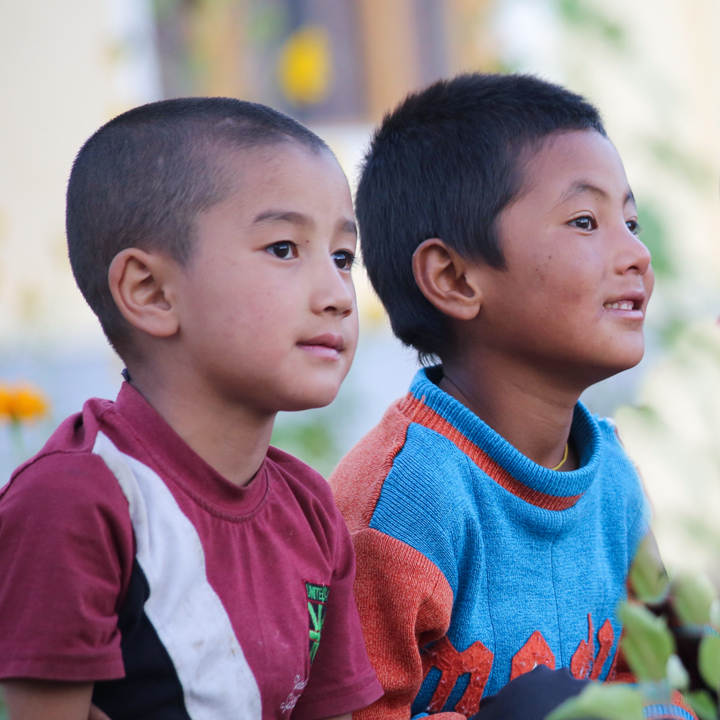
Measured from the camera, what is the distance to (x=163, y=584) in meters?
1.05

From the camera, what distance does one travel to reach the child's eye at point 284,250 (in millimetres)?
1150

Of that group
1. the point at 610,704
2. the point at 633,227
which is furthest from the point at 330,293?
the point at 610,704

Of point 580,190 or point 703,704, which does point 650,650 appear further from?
point 580,190

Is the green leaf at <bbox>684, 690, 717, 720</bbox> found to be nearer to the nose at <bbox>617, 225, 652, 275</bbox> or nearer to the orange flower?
the nose at <bbox>617, 225, 652, 275</bbox>

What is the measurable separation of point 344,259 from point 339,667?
1.74ft

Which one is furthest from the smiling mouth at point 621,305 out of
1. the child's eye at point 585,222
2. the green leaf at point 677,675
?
the green leaf at point 677,675

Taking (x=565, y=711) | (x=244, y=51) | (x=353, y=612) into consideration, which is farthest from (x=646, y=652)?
(x=244, y=51)

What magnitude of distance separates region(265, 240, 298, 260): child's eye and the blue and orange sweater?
421mm

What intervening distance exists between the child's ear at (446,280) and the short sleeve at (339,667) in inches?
18.7

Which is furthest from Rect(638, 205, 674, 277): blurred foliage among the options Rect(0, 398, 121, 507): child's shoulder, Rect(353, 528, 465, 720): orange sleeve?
Rect(0, 398, 121, 507): child's shoulder

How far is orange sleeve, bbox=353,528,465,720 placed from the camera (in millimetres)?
1325

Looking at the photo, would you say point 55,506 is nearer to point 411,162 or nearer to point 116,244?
point 116,244

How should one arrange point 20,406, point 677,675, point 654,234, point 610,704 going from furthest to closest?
1. point 20,406
2. point 654,234
3. point 677,675
4. point 610,704

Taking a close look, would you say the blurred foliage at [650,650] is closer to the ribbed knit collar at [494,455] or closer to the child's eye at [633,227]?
the ribbed knit collar at [494,455]
